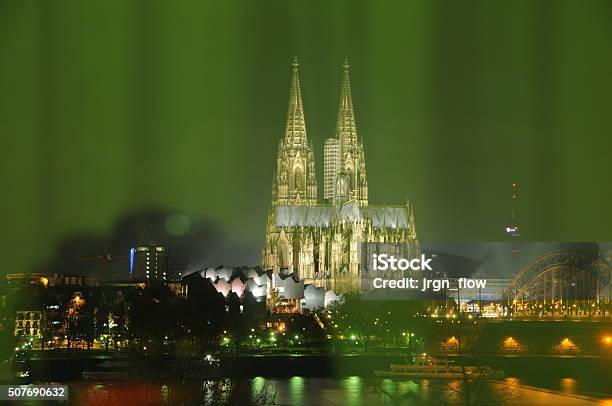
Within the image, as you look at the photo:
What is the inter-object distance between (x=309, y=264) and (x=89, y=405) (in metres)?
68.1

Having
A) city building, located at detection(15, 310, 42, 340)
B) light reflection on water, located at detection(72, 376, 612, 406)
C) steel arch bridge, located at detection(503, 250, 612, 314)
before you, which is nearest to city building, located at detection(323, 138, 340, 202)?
steel arch bridge, located at detection(503, 250, 612, 314)

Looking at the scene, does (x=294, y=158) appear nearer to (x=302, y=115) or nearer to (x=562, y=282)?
(x=302, y=115)

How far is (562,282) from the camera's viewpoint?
110 meters

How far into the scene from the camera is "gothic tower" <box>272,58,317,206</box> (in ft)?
390

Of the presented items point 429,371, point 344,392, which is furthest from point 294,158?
point 344,392

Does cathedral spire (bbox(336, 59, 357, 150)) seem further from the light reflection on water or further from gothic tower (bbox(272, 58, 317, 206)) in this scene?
the light reflection on water

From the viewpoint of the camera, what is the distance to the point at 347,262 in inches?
4461

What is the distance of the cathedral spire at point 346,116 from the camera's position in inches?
4700

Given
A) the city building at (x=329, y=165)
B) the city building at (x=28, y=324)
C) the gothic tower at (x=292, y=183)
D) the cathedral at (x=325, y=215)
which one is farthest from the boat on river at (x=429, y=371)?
the city building at (x=329, y=165)

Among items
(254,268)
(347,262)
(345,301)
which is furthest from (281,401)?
(254,268)

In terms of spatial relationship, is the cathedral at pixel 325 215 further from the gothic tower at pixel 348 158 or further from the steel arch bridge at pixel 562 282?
the steel arch bridge at pixel 562 282

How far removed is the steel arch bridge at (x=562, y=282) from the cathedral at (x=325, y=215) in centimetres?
1039

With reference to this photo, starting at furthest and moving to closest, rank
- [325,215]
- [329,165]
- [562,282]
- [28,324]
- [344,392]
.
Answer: [329,165]
[325,215]
[562,282]
[28,324]
[344,392]

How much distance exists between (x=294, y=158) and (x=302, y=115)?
4.01m
